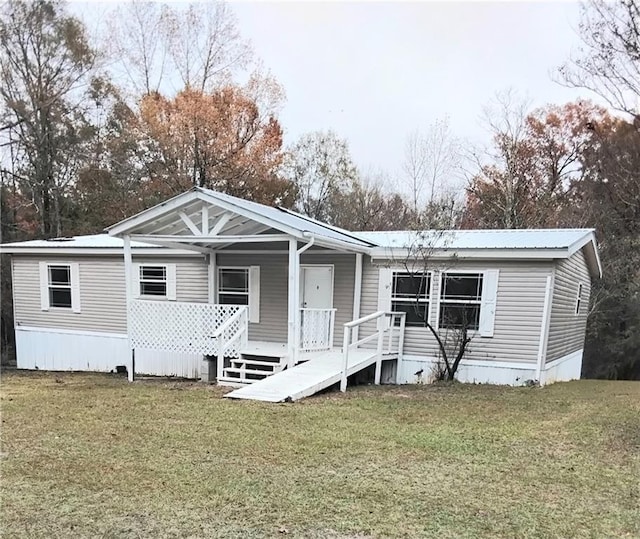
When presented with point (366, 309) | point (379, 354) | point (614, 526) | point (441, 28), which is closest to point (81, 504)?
point (614, 526)

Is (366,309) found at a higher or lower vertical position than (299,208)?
lower

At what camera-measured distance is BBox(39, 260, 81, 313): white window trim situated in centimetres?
1186

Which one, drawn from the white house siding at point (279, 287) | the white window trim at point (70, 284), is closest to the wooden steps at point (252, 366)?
the white house siding at point (279, 287)

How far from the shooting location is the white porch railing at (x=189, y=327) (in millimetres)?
8562

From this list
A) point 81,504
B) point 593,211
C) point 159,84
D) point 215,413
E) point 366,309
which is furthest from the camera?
point 159,84

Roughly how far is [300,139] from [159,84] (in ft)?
22.5

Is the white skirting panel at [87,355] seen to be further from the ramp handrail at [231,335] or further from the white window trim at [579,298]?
the white window trim at [579,298]

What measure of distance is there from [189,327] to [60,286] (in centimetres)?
556

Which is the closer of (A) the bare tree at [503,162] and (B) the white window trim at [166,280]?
(B) the white window trim at [166,280]

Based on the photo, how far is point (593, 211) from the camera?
55.9 feet

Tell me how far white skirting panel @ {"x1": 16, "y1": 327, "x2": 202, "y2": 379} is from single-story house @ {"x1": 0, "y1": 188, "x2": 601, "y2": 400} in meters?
0.04

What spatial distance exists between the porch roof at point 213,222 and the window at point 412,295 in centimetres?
103

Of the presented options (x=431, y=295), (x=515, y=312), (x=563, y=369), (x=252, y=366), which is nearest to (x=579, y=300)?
(x=563, y=369)

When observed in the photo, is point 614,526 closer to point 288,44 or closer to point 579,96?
point 288,44
